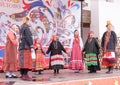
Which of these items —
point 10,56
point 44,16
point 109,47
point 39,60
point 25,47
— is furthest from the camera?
point 44,16

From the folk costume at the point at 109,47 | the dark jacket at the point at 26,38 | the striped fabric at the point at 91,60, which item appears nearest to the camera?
the dark jacket at the point at 26,38

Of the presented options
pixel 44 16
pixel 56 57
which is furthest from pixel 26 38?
pixel 44 16

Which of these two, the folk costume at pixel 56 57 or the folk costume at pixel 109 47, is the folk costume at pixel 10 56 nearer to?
the folk costume at pixel 56 57

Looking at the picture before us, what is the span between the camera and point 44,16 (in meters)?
13.6

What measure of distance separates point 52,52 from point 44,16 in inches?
99.3

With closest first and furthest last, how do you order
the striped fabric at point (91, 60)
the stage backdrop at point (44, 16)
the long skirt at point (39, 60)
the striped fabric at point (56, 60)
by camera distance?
the striped fabric at point (56, 60), the long skirt at point (39, 60), the striped fabric at point (91, 60), the stage backdrop at point (44, 16)

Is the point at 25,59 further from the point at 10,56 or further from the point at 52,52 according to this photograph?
the point at 52,52

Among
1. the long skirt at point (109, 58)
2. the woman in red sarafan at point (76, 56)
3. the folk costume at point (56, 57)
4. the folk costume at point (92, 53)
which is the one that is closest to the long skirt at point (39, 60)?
the folk costume at point (56, 57)

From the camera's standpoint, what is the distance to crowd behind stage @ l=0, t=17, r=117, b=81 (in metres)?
9.87

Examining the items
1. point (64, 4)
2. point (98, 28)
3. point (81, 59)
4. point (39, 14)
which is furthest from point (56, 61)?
point (98, 28)

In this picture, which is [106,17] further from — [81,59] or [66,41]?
[81,59]

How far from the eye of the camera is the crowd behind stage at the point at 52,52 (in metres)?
9.87

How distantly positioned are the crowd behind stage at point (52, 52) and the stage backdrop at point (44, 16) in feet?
1.92

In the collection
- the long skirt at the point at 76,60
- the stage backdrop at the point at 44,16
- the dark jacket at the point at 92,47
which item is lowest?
the long skirt at the point at 76,60
